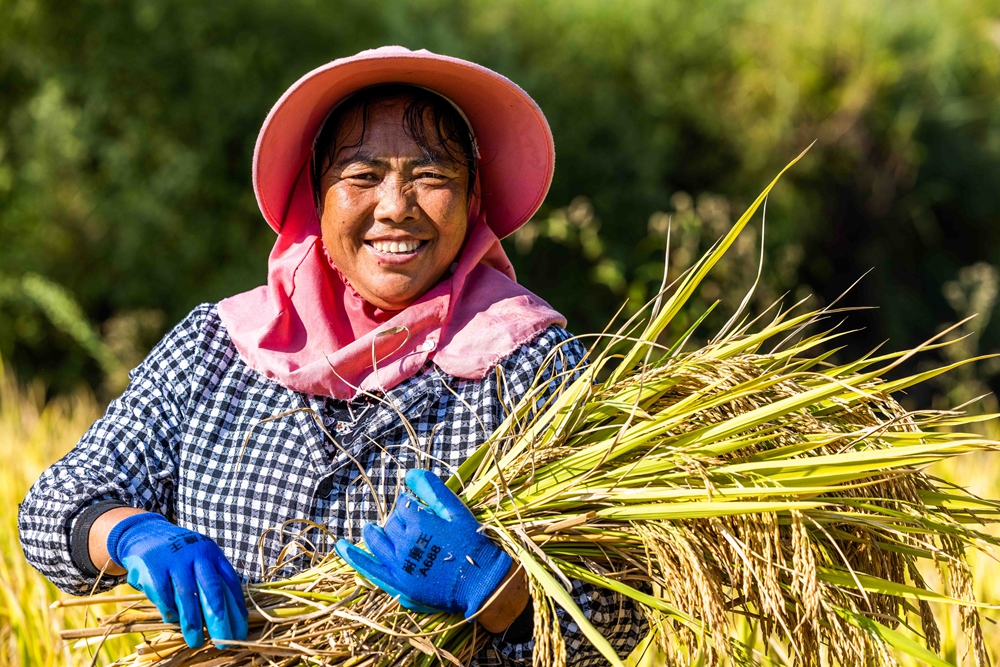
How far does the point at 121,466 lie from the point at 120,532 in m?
0.23

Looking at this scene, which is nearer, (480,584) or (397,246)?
(480,584)

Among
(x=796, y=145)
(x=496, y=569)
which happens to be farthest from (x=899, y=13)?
(x=496, y=569)

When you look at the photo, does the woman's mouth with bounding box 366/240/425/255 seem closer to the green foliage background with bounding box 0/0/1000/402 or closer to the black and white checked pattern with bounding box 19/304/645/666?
the black and white checked pattern with bounding box 19/304/645/666

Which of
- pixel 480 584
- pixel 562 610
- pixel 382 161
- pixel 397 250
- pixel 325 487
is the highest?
pixel 382 161

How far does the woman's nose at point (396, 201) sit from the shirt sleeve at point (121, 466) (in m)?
0.45

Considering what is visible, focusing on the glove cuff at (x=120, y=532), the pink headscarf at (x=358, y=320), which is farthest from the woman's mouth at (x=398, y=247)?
the glove cuff at (x=120, y=532)

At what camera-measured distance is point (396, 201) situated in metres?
1.82

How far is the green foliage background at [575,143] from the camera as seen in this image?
5828 millimetres

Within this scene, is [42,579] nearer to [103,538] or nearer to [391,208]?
[103,538]

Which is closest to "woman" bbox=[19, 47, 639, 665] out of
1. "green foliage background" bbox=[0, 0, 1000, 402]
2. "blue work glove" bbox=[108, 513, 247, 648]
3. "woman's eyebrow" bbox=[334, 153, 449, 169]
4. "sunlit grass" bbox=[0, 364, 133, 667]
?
"woman's eyebrow" bbox=[334, 153, 449, 169]

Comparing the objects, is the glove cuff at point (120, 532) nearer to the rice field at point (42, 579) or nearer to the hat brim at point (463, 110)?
the rice field at point (42, 579)

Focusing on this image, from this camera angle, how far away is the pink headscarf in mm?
1819

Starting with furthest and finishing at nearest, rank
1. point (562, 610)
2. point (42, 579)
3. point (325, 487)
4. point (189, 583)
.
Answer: point (42, 579) → point (325, 487) → point (562, 610) → point (189, 583)

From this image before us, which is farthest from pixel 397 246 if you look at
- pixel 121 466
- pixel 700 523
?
pixel 700 523
